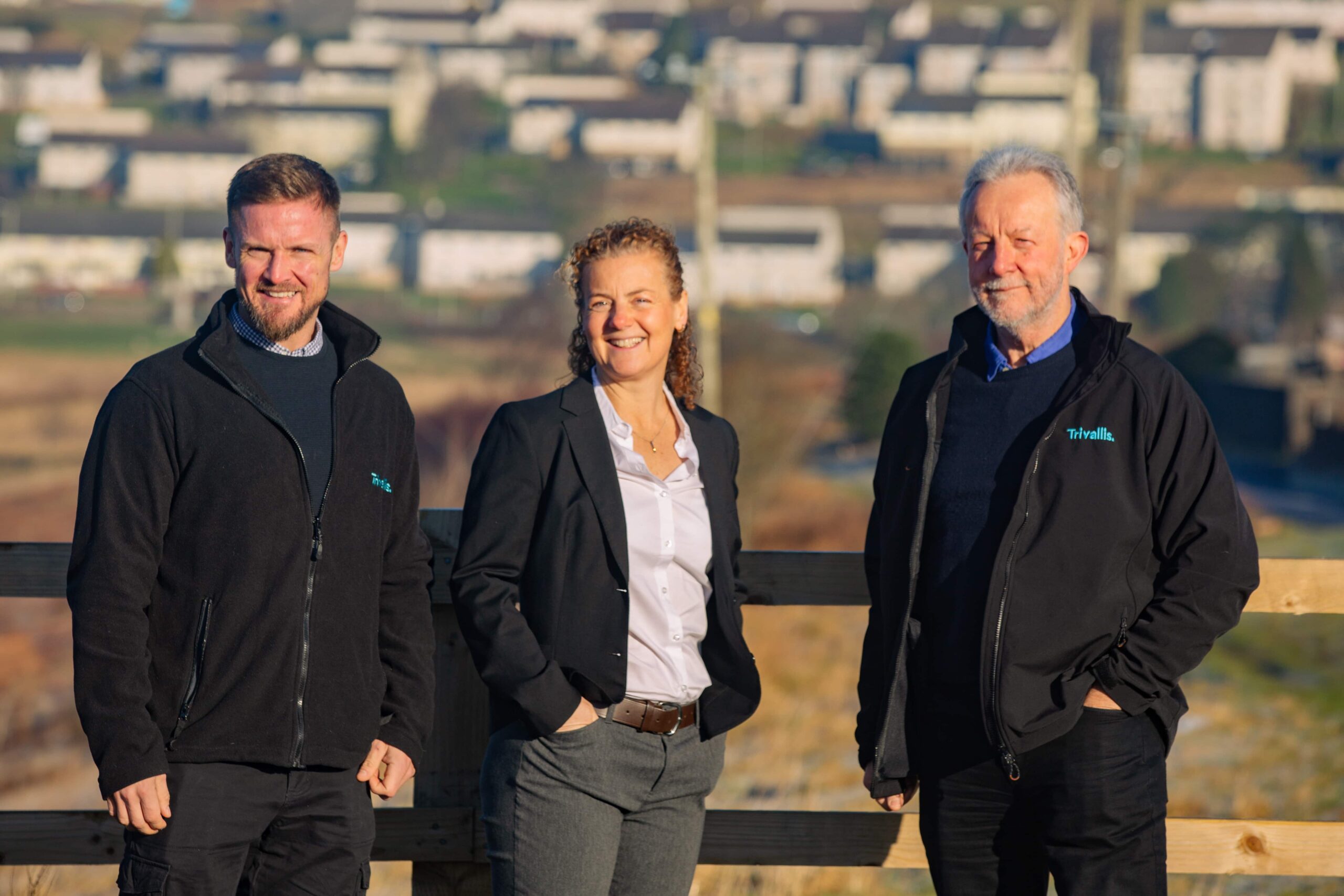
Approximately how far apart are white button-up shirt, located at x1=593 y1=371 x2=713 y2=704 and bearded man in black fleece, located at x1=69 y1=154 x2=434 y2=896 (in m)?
0.47

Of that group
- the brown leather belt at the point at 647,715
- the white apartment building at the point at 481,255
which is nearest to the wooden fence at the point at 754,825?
the brown leather belt at the point at 647,715

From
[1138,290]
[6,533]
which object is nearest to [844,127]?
[1138,290]

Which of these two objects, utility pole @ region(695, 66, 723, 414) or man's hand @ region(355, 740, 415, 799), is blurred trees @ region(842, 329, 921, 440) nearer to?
utility pole @ region(695, 66, 723, 414)

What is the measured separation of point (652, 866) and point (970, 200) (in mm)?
1586

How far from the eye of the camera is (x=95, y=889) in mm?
6070

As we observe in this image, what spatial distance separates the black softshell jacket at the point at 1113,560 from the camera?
3.00 metres

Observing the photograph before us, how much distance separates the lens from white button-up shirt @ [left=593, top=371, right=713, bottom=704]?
10.1 feet

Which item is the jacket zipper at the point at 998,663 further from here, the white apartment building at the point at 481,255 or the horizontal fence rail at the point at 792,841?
the white apartment building at the point at 481,255

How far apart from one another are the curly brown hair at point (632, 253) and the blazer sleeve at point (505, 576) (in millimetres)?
254

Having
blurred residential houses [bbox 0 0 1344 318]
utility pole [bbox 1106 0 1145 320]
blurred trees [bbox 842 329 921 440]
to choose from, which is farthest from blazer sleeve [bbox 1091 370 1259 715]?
blurred residential houses [bbox 0 0 1344 318]

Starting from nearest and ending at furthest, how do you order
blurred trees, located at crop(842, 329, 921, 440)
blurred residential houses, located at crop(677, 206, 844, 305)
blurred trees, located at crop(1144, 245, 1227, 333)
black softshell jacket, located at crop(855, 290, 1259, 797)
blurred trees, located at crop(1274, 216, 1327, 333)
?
black softshell jacket, located at crop(855, 290, 1259, 797)
blurred trees, located at crop(842, 329, 921, 440)
blurred trees, located at crop(1274, 216, 1327, 333)
blurred trees, located at crop(1144, 245, 1227, 333)
blurred residential houses, located at crop(677, 206, 844, 305)

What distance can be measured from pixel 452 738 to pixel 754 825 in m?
0.76

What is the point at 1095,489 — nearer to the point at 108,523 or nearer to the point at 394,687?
the point at 394,687

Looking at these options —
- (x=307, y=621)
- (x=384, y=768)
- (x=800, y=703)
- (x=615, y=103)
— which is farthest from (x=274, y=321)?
(x=615, y=103)
